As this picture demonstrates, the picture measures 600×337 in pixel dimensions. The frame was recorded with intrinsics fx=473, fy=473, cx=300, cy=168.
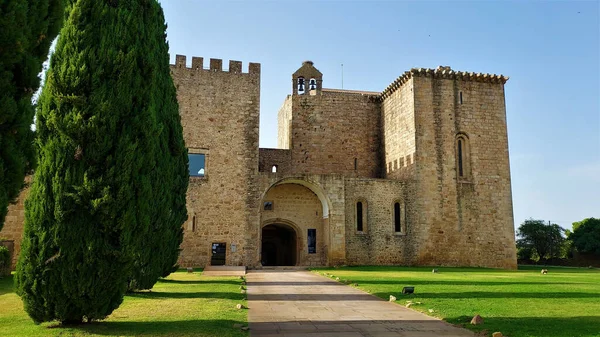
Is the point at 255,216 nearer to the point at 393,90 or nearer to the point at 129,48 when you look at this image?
the point at 393,90

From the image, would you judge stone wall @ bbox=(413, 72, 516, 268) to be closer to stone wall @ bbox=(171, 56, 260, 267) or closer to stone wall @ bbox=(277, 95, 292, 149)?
stone wall @ bbox=(277, 95, 292, 149)

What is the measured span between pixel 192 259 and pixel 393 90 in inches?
588

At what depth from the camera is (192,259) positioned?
22.4 m

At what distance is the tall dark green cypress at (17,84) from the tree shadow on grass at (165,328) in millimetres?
2296

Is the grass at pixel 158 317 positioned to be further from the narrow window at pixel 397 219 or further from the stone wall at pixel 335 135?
the stone wall at pixel 335 135

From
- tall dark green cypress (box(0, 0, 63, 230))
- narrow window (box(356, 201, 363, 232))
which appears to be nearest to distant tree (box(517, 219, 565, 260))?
narrow window (box(356, 201, 363, 232))

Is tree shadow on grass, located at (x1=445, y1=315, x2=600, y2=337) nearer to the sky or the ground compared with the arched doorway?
nearer to the ground

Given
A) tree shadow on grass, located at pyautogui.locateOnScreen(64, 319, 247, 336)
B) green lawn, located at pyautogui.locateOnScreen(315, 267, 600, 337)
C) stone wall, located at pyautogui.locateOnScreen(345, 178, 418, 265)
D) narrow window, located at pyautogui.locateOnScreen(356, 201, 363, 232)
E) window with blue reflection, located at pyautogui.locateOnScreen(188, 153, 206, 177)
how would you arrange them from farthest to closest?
1. narrow window, located at pyautogui.locateOnScreen(356, 201, 363, 232)
2. stone wall, located at pyautogui.locateOnScreen(345, 178, 418, 265)
3. window with blue reflection, located at pyautogui.locateOnScreen(188, 153, 206, 177)
4. green lawn, located at pyautogui.locateOnScreen(315, 267, 600, 337)
5. tree shadow on grass, located at pyautogui.locateOnScreen(64, 319, 247, 336)

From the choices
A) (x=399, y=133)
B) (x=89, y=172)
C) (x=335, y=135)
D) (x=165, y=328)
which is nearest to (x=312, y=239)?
(x=335, y=135)

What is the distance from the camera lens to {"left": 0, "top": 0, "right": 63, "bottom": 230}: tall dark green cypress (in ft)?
18.2

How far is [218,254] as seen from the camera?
2289 centimetres

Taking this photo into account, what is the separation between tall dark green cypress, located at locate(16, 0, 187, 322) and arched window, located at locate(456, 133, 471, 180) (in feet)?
68.3

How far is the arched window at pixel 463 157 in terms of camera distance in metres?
25.4

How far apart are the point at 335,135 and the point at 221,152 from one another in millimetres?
8295
